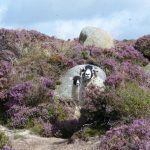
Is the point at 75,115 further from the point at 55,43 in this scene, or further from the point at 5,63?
the point at 55,43

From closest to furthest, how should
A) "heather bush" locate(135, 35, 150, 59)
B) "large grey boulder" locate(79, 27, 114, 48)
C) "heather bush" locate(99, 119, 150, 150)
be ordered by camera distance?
"heather bush" locate(99, 119, 150, 150) → "heather bush" locate(135, 35, 150, 59) → "large grey boulder" locate(79, 27, 114, 48)

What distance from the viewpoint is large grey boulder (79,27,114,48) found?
82.0 ft

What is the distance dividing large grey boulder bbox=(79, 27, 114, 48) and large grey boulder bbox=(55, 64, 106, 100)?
585 cm

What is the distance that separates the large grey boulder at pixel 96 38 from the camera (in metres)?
25.0

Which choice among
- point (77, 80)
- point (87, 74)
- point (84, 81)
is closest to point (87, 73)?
point (87, 74)

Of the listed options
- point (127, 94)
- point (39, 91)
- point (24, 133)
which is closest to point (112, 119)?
point (127, 94)

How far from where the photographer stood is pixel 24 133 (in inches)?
615

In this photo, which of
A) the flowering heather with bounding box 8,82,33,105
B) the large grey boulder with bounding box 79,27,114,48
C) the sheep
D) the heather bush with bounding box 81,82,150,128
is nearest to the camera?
the heather bush with bounding box 81,82,150,128

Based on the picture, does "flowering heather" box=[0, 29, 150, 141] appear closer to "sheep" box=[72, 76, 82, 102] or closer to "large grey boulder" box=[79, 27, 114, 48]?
"sheep" box=[72, 76, 82, 102]

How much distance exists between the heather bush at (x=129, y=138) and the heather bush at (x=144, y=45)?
1210 centimetres

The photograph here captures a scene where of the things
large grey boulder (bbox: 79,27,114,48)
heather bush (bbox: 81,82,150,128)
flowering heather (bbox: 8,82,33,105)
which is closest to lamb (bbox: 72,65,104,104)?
flowering heather (bbox: 8,82,33,105)

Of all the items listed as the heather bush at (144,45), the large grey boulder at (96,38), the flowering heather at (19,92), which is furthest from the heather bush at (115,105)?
the large grey boulder at (96,38)

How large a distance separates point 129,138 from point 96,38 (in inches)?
569

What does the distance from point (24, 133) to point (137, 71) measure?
584 cm
